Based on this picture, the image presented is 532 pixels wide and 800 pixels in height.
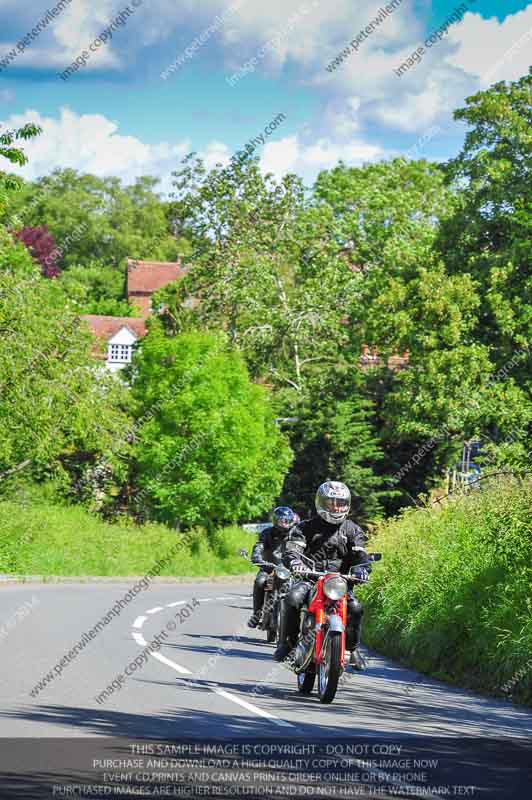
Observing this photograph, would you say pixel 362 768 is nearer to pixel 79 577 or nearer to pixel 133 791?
pixel 133 791

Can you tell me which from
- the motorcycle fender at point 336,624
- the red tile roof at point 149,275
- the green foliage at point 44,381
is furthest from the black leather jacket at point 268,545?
the red tile roof at point 149,275

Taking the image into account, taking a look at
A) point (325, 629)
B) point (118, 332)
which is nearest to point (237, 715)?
point (325, 629)

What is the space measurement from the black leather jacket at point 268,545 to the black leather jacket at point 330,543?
5.73 metres

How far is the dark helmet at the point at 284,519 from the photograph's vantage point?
1898cm

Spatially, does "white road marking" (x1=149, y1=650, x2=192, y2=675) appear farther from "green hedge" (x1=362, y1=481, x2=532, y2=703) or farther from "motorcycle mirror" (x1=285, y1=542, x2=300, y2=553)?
"green hedge" (x1=362, y1=481, x2=532, y2=703)

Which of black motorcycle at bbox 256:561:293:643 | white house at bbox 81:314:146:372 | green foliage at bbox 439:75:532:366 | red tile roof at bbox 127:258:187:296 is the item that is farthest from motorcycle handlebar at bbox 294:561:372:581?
→ red tile roof at bbox 127:258:187:296

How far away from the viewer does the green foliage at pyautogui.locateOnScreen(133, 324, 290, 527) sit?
50.0m

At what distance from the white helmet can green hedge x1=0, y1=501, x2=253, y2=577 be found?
2773cm

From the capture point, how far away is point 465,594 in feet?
54.4

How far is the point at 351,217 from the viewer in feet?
196

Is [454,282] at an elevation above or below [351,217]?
below

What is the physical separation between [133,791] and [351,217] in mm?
53311

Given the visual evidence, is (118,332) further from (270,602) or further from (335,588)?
(335,588)

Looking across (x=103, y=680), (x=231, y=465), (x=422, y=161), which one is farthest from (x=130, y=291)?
(x=103, y=680)
